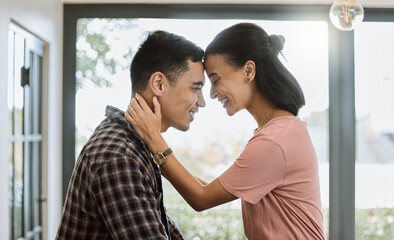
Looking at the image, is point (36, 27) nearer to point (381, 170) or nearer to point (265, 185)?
point (265, 185)

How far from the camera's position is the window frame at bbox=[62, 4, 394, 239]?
3.65 m

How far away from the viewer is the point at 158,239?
1224 mm

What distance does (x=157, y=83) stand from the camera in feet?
5.34

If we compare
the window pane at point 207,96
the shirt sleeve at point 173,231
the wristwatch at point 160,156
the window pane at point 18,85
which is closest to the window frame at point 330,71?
the window pane at point 207,96

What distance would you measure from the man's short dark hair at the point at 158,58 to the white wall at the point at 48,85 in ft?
3.22

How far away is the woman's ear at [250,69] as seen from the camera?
1.79 metres

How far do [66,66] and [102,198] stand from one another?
2.59 meters

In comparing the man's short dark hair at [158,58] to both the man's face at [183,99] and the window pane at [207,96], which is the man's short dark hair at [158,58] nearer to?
the man's face at [183,99]

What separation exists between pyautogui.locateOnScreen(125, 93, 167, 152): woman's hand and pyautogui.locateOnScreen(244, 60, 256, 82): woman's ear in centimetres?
35

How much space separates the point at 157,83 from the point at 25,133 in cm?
150

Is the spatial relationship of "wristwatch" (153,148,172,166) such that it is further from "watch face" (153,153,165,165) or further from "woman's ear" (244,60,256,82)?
"woman's ear" (244,60,256,82)

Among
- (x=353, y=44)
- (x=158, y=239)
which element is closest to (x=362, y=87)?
(x=353, y=44)

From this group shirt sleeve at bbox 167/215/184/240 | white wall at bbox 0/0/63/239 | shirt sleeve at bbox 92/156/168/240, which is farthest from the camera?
white wall at bbox 0/0/63/239

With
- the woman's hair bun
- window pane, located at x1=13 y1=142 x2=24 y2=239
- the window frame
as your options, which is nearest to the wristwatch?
the woman's hair bun
